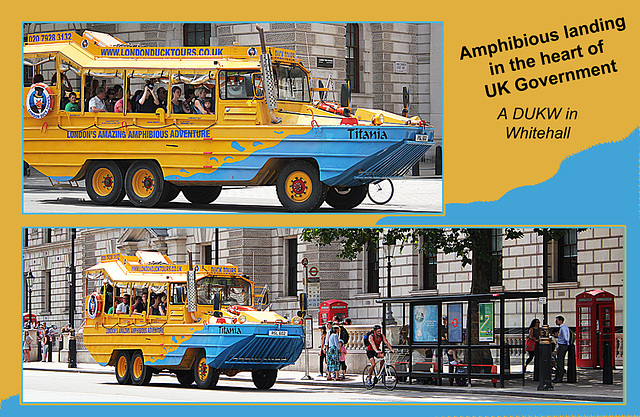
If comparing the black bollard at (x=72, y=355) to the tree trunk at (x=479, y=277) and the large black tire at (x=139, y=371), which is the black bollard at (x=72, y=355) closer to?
the large black tire at (x=139, y=371)

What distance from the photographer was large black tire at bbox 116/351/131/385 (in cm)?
2649

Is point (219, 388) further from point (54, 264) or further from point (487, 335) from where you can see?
point (54, 264)

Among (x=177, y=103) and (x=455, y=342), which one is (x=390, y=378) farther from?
(x=177, y=103)

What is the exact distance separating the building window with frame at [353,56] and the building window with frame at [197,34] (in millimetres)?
4227

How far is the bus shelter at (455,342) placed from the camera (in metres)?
24.0

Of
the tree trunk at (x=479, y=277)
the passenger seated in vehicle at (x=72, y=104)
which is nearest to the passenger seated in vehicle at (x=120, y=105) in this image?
the passenger seated in vehicle at (x=72, y=104)

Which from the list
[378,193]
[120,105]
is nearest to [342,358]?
[378,193]

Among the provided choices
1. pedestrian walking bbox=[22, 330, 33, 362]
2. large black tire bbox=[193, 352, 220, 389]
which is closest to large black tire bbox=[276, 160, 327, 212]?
large black tire bbox=[193, 352, 220, 389]

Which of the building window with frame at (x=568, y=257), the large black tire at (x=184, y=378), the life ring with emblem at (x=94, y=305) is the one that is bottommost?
the large black tire at (x=184, y=378)

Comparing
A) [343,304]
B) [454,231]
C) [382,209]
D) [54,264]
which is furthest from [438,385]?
[54,264]

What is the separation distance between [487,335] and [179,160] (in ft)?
26.2

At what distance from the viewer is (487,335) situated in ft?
80.2

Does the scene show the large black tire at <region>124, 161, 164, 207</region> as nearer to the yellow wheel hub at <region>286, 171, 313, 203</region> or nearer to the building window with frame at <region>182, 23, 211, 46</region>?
the yellow wheel hub at <region>286, 171, 313, 203</region>

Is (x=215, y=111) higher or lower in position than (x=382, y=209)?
higher
